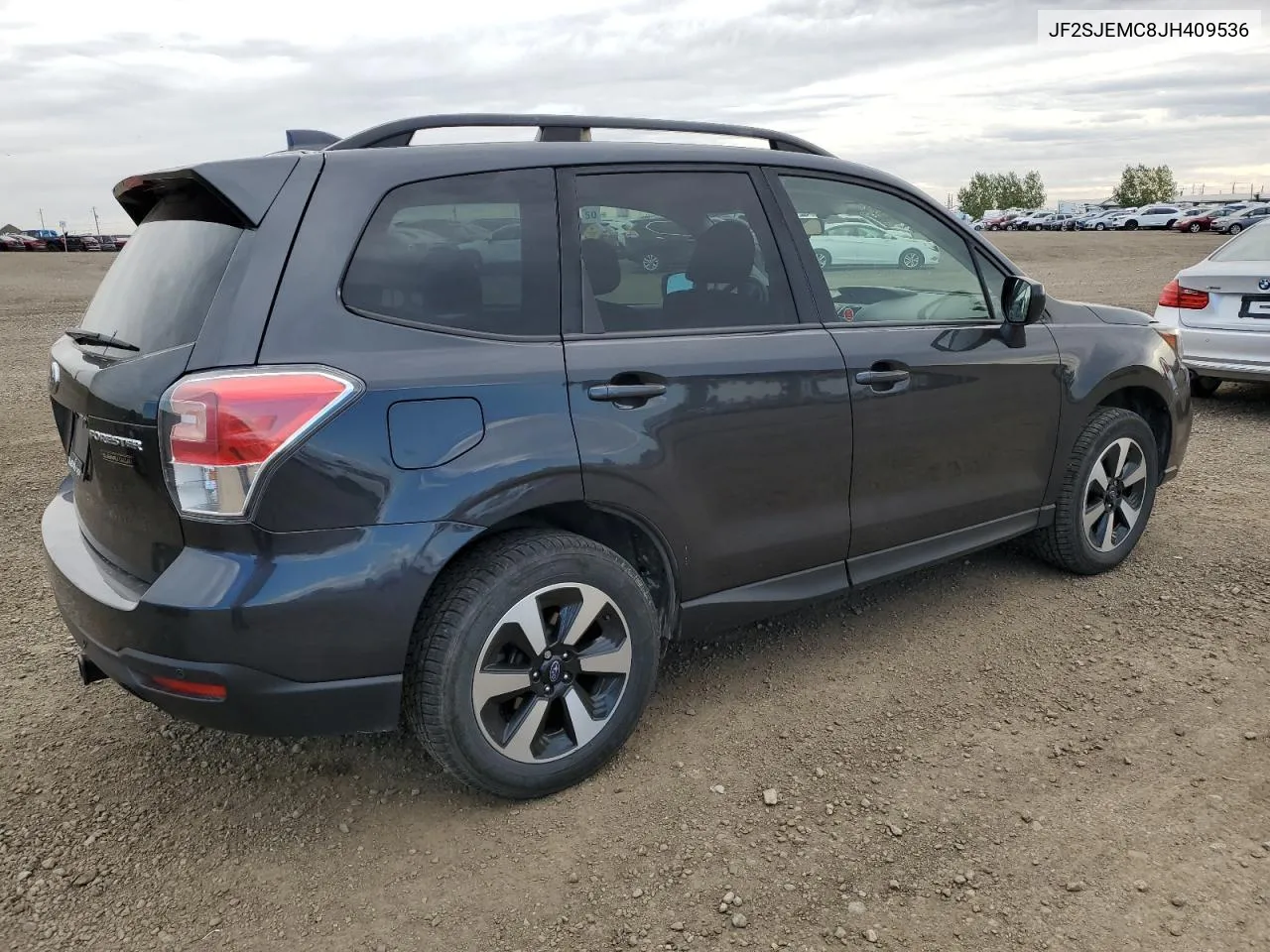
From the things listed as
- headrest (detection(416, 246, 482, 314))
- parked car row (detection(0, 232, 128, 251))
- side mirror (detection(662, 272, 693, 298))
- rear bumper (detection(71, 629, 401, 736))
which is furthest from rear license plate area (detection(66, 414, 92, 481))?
parked car row (detection(0, 232, 128, 251))

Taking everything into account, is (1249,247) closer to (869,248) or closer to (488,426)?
(869,248)

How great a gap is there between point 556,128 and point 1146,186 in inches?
5107

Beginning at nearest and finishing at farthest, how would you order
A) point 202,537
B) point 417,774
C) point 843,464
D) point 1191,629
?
point 202,537, point 417,774, point 843,464, point 1191,629

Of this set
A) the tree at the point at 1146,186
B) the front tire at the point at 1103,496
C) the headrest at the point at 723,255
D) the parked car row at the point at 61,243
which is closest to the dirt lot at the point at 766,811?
the front tire at the point at 1103,496

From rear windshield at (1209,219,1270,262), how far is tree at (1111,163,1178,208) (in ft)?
392

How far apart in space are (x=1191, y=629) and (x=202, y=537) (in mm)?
3503

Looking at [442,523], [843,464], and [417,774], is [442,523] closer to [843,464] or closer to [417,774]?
[417,774]

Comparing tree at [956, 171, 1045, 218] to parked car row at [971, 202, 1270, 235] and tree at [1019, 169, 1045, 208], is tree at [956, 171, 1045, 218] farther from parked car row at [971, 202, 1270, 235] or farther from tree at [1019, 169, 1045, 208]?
parked car row at [971, 202, 1270, 235]

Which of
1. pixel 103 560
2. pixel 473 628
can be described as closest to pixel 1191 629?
pixel 473 628

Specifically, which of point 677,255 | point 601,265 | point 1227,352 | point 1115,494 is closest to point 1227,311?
point 1227,352

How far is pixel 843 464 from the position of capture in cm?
333

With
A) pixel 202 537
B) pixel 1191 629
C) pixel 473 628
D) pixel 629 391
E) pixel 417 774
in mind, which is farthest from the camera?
pixel 1191 629

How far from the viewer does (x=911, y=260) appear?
3.59m

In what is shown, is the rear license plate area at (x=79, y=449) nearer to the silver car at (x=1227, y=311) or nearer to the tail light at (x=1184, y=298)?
the silver car at (x=1227, y=311)
